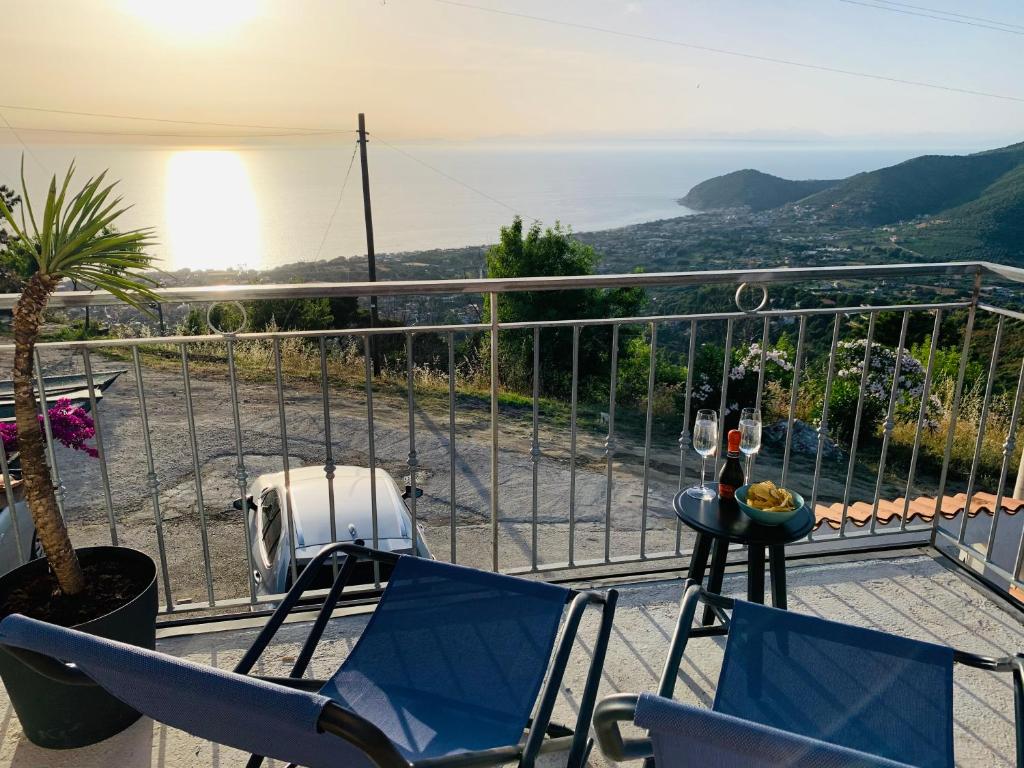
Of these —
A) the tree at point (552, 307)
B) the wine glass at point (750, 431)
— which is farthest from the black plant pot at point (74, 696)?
the tree at point (552, 307)

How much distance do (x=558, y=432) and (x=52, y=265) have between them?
9.06 metres

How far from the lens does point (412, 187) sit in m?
27.5

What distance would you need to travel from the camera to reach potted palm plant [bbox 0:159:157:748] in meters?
1.78

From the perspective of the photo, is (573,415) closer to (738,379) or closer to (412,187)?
(738,379)

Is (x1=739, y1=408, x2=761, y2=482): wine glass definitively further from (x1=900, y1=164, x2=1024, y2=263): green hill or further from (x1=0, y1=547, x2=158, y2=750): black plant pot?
(x1=900, y1=164, x2=1024, y2=263): green hill

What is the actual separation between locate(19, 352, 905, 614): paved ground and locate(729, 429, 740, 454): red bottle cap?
2652 millimetres

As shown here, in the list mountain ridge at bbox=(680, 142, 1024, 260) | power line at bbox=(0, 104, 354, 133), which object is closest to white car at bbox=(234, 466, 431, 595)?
mountain ridge at bbox=(680, 142, 1024, 260)

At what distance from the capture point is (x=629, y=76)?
3127 centimetres

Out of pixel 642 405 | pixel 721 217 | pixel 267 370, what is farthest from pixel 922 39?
pixel 267 370

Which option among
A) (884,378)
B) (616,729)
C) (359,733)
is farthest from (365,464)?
(884,378)

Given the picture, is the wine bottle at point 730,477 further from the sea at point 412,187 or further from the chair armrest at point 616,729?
the sea at point 412,187

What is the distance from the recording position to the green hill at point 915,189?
20844 mm

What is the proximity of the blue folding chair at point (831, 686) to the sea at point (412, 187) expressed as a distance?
16349 millimetres

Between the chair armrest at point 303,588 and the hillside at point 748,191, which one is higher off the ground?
the hillside at point 748,191
